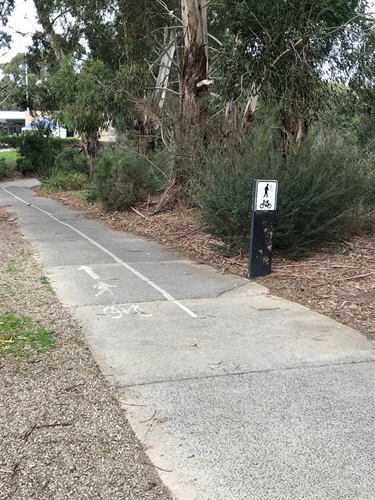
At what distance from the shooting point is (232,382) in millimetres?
4348

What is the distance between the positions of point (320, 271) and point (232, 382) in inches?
155

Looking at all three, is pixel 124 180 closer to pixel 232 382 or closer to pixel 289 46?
pixel 289 46

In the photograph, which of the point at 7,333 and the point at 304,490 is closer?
the point at 304,490

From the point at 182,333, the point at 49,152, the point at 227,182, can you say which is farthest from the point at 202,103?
the point at 49,152

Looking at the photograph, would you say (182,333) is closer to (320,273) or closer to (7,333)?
(7,333)

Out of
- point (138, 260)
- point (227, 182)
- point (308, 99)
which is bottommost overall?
point (138, 260)

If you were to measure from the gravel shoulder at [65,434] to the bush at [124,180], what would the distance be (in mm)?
9704

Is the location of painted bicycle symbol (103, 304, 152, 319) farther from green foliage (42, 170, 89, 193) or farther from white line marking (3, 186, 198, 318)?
green foliage (42, 170, 89, 193)

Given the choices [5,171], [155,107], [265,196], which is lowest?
[5,171]

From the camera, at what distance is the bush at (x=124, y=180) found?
14.9 m

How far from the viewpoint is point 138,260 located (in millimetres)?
9273

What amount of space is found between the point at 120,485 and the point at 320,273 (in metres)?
5.43

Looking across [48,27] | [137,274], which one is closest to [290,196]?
[137,274]

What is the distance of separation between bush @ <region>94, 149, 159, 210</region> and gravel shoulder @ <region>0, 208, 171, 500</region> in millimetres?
9704
